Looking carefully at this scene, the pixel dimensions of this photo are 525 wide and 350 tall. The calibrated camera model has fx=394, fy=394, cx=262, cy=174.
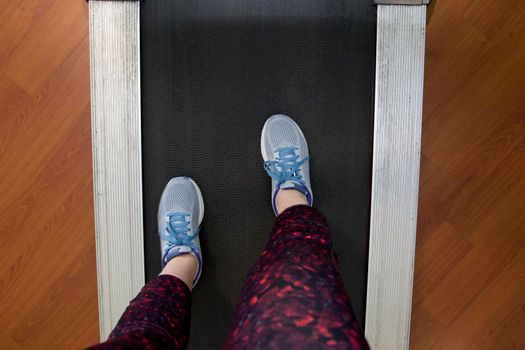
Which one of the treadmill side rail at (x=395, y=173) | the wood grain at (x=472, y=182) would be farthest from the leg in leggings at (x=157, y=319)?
the wood grain at (x=472, y=182)

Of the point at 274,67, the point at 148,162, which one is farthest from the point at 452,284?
the point at 148,162

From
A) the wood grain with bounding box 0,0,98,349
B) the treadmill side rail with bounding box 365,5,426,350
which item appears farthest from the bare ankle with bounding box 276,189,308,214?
the wood grain with bounding box 0,0,98,349

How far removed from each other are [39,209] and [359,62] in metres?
0.97

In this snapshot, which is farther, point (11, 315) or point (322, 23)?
point (11, 315)

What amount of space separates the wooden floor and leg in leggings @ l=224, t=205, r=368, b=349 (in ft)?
1.82

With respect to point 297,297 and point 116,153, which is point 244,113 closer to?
point 116,153

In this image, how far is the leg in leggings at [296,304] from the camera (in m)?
0.52

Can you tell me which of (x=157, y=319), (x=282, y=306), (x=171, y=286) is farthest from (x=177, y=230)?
(x=282, y=306)

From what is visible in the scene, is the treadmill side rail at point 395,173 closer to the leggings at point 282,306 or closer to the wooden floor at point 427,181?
the wooden floor at point 427,181

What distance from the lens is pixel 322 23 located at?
1020 millimetres

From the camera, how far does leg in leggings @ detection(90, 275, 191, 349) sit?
67 centimetres

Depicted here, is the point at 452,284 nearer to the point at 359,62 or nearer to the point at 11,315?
the point at 359,62

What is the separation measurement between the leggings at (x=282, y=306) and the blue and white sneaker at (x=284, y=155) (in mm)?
151

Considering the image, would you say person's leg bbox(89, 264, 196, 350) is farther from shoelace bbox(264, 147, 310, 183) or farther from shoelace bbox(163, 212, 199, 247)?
shoelace bbox(264, 147, 310, 183)
